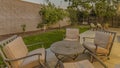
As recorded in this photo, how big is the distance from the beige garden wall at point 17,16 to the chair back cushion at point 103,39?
21.6 feet

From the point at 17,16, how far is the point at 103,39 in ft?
25.2

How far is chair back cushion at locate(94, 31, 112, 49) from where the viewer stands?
558 centimetres

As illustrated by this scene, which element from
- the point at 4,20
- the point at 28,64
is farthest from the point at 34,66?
the point at 4,20

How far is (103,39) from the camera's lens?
5770mm

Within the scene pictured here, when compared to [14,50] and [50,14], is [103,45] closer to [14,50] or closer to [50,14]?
[14,50]

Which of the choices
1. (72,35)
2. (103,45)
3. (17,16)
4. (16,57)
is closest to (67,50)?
(16,57)

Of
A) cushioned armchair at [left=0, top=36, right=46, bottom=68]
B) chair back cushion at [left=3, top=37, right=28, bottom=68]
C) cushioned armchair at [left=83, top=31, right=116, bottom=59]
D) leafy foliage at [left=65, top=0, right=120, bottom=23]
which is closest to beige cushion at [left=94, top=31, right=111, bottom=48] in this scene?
cushioned armchair at [left=83, top=31, right=116, bottom=59]

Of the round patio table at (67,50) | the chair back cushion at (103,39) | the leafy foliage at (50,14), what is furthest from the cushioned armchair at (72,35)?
the leafy foliage at (50,14)

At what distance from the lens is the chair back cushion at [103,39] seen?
5.58 meters

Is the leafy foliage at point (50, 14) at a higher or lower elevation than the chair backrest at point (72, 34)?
higher

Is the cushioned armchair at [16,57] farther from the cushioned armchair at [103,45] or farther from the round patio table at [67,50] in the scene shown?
the cushioned armchair at [103,45]

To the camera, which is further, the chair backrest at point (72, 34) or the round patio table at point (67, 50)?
the chair backrest at point (72, 34)

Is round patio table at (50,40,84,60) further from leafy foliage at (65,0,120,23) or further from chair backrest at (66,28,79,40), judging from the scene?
leafy foliage at (65,0,120,23)

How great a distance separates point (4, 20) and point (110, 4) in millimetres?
9183
